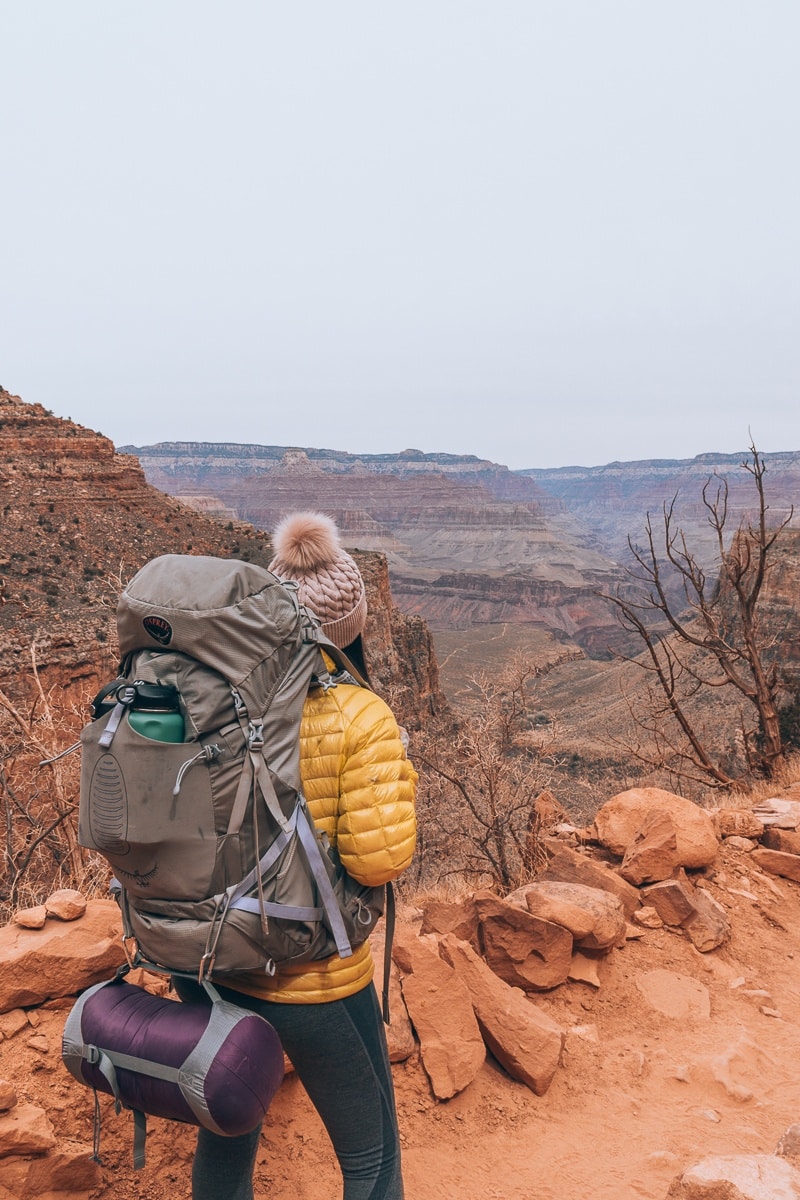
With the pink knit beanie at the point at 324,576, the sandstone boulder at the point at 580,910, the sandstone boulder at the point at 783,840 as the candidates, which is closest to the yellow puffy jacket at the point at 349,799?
the pink knit beanie at the point at 324,576

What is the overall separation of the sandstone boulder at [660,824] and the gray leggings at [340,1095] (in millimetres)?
3239

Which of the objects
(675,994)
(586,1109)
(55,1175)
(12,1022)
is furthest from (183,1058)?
(675,994)

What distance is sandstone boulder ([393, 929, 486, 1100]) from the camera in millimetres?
3131

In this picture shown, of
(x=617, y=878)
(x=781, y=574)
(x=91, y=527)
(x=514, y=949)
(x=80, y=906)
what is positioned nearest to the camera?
(x=80, y=906)

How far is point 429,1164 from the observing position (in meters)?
2.84

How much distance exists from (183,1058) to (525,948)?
8.14 ft

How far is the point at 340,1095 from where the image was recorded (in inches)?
73.2

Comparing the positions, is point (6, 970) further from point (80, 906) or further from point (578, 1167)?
point (578, 1167)

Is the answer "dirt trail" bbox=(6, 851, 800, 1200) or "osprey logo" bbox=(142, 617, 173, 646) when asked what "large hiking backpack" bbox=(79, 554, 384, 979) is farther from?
"dirt trail" bbox=(6, 851, 800, 1200)

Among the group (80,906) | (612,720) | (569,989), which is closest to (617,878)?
(569,989)

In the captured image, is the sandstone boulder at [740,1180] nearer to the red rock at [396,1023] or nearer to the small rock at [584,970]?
the red rock at [396,1023]

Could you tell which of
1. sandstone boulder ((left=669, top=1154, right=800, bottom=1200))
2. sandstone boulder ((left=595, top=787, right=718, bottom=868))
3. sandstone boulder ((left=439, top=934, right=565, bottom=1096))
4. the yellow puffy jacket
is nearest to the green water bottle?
the yellow puffy jacket

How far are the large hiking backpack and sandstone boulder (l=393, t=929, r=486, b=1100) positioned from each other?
1772 mm

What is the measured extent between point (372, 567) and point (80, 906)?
105 ft
